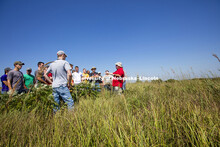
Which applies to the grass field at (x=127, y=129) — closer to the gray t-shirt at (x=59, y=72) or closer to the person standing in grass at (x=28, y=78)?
the gray t-shirt at (x=59, y=72)

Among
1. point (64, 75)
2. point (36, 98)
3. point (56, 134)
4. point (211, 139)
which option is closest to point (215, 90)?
point (211, 139)

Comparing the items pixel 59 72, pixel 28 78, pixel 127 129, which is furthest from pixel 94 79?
pixel 127 129

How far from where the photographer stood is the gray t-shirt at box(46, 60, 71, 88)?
8.99 ft

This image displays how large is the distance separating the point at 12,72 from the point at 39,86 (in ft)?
4.45

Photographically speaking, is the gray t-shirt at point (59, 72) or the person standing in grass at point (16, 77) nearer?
the gray t-shirt at point (59, 72)

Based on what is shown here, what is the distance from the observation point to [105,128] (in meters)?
1.35

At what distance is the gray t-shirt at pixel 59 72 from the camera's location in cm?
274

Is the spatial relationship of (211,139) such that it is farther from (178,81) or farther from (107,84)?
(107,84)

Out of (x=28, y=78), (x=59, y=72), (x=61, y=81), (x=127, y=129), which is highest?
(x=59, y=72)

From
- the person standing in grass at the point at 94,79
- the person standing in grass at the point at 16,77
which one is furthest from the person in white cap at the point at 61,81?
the person standing in grass at the point at 16,77

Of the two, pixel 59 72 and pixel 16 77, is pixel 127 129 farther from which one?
pixel 16 77

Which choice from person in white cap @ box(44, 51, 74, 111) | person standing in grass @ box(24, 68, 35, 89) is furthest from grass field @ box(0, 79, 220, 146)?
person standing in grass @ box(24, 68, 35, 89)

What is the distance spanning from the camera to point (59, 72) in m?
2.79

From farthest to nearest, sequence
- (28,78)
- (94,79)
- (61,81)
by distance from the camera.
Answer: (94,79)
(28,78)
(61,81)
